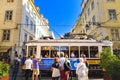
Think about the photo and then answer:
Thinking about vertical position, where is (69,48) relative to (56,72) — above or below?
above

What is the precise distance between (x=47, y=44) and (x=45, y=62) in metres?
1.67

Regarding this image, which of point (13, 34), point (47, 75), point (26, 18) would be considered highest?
point (26, 18)

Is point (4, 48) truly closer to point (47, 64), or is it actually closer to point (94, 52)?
point (47, 64)

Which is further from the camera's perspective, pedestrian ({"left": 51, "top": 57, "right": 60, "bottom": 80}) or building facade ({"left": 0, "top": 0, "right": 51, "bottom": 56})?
building facade ({"left": 0, "top": 0, "right": 51, "bottom": 56})

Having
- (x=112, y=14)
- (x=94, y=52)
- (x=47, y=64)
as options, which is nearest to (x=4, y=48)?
(x=47, y=64)

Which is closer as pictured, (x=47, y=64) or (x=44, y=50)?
(x=47, y=64)

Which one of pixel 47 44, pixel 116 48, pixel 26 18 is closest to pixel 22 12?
pixel 26 18

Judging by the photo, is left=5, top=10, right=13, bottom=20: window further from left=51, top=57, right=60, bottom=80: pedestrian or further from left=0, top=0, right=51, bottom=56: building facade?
left=51, top=57, right=60, bottom=80: pedestrian

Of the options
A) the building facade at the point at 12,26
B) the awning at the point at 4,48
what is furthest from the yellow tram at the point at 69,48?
the awning at the point at 4,48

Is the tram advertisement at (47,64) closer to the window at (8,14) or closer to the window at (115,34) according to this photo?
the window at (115,34)

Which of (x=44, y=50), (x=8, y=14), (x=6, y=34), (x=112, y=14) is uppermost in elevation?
(x=112, y=14)

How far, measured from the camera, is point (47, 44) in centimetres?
1599

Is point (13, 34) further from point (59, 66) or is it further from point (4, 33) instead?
point (59, 66)

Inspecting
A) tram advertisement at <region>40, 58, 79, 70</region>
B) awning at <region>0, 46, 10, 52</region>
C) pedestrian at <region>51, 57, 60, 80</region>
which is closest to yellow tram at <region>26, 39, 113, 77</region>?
tram advertisement at <region>40, 58, 79, 70</region>
